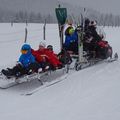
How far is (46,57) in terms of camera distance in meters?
12.0

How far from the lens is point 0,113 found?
29.6 feet

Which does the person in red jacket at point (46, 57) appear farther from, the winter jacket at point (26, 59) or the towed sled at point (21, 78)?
the winter jacket at point (26, 59)

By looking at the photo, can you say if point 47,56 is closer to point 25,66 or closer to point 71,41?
point 25,66

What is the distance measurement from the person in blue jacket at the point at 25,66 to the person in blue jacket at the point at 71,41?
3.29m

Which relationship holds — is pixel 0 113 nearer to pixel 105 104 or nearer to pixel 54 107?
pixel 54 107

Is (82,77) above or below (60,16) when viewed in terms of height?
below

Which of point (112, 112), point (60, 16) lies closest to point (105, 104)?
point (112, 112)

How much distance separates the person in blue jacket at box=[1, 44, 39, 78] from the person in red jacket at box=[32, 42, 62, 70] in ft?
1.55

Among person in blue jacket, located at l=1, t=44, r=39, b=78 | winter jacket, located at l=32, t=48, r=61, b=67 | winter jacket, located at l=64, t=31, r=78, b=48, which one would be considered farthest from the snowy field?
winter jacket, located at l=64, t=31, r=78, b=48

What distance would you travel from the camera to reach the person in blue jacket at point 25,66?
10.8 metres

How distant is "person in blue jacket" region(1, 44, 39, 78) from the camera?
1078 centimetres

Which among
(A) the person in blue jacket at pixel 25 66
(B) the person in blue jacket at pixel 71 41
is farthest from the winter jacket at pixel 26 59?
(B) the person in blue jacket at pixel 71 41

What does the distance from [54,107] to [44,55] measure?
2642 millimetres

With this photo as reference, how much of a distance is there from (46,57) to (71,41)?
268 centimetres
